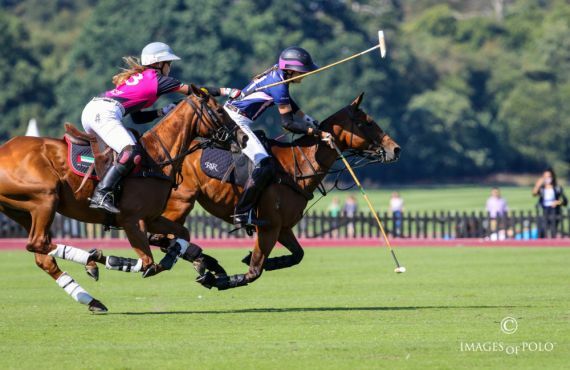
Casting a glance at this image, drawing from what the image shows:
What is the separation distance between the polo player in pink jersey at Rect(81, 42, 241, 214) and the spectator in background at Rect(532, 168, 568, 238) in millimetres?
17097

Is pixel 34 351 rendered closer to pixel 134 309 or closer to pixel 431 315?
pixel 134 309

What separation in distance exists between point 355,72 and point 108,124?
70.1 meters

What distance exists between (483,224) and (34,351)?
21.8 metres

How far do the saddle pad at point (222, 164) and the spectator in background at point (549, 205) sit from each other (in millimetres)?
16085

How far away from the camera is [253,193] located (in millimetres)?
14180

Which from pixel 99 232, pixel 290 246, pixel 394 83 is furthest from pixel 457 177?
pixel 290 246

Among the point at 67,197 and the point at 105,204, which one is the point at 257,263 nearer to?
the point at 105,204

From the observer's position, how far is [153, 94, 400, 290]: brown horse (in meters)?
A: 14.3

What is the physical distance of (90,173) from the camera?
42.7 feet

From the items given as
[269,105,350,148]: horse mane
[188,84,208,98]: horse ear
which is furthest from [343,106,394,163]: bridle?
[188,84,208,98]: horse ear

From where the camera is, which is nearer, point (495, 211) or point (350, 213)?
point (495, 211)

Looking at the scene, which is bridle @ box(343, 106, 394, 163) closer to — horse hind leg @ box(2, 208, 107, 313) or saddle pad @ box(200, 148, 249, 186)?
saddle pad @ box(200, 148, 249, 186)

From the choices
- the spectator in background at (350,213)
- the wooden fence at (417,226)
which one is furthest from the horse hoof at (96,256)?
the spectator in background at (350,213)

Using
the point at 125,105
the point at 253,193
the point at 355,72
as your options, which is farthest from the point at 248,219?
the point at 355,72
